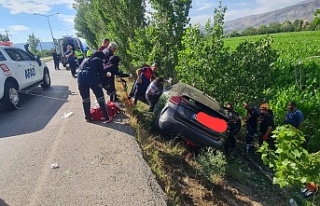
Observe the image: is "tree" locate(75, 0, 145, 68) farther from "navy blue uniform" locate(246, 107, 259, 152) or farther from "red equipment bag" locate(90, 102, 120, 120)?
"navy blue uniform" locate(246, 107, 259, 152)

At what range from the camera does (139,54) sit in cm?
952

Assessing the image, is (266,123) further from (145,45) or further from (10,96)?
(10,96)

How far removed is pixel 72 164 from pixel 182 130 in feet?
6.34

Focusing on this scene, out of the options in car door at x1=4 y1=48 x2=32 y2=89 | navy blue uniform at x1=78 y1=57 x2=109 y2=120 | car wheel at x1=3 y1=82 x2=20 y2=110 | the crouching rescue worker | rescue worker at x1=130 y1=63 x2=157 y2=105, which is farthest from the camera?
car door at x1=4 y1=48 x2=32 y2=89

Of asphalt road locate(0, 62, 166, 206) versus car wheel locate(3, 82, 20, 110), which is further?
car wheel locate(3, 82, 20, 110)

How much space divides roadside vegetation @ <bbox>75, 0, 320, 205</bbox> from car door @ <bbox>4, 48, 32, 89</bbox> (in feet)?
12.3

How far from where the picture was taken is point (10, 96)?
7.39 meters

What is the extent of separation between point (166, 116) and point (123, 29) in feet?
25.0

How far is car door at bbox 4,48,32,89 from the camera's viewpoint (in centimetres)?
796

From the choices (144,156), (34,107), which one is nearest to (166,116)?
(144,156)

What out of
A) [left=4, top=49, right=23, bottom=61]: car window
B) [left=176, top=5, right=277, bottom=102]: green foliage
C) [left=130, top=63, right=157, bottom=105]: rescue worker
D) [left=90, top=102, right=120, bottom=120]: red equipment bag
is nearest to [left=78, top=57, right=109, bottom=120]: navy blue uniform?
[left=90, top=102, right=120, bottom=120]: red equipment bag

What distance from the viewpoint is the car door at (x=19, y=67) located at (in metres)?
7.96

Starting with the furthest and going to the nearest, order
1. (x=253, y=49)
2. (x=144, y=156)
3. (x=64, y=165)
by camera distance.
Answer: (x=253, y=49) → (x=144, y=156) → (x=64, y=165)

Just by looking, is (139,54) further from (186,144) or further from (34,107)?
(186,144)
